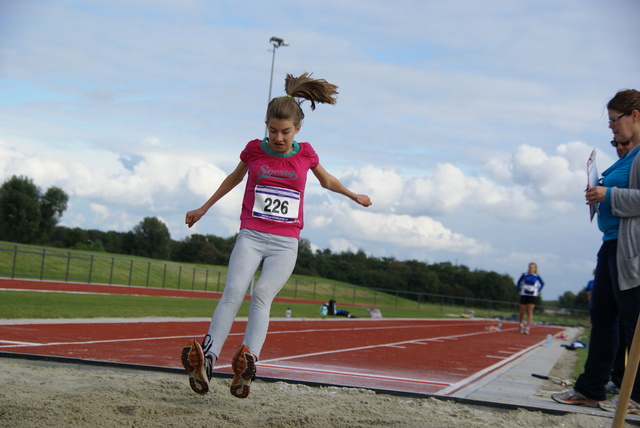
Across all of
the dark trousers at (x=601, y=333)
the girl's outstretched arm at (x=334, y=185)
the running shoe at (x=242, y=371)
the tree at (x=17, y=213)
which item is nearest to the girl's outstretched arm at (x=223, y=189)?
the girl's outstretched arm at (x=334, y=185)

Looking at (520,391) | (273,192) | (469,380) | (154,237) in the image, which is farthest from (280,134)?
(154,237)

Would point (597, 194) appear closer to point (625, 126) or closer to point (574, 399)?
point (625, 126)

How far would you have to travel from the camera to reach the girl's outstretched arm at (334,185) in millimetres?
4953

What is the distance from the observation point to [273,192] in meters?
4.52

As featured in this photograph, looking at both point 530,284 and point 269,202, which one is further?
point 530,284

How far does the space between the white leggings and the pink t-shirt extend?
0.24 feet

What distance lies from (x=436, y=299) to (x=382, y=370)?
42.3 m

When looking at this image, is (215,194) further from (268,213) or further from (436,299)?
(436,299)

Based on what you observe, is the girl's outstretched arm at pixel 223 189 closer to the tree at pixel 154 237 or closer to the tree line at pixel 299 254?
the tree line at pixel 299 254

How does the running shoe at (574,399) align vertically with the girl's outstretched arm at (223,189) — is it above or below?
below

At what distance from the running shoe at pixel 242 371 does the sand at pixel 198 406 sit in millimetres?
145

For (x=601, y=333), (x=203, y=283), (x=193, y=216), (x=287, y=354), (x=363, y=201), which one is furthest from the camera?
(x=203, y=283)

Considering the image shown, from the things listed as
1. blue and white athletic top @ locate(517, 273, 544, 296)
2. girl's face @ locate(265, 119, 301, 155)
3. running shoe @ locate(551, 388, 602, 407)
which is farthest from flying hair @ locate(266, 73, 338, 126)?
blue and white athletic top @ locate(517, 273, 544, 296)

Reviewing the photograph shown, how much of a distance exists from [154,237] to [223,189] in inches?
3731
